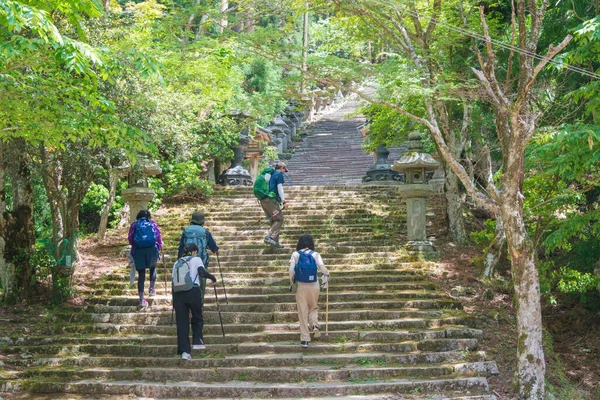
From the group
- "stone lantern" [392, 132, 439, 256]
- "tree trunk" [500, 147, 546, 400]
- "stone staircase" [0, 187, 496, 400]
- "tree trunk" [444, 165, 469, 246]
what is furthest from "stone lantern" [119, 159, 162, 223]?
"tree trunk" [500, 147, 546, 400]

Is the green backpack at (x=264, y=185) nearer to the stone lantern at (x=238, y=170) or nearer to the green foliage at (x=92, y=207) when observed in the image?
the stone lantern at (x=238, y=170)

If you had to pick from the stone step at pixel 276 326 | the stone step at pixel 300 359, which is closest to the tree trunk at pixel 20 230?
the stone step at pixel 276 326

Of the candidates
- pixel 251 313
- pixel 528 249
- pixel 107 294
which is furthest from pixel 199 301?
pixel 528 249

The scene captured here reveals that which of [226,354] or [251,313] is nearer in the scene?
[226,354]

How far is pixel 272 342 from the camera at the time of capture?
9328 millimetres

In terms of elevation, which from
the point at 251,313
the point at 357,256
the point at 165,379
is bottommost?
the point at 165,379

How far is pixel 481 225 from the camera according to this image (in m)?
15.8

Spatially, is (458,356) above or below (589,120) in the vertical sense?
below

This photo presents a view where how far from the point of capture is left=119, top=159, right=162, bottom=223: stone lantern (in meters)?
13.4

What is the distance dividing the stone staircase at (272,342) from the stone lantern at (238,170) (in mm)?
5613

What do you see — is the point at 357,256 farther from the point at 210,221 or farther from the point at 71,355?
the point at 71,355

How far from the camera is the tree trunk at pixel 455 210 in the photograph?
13.8 metres

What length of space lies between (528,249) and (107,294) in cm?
703

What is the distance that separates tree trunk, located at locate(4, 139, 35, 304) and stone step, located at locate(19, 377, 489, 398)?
3982mm
